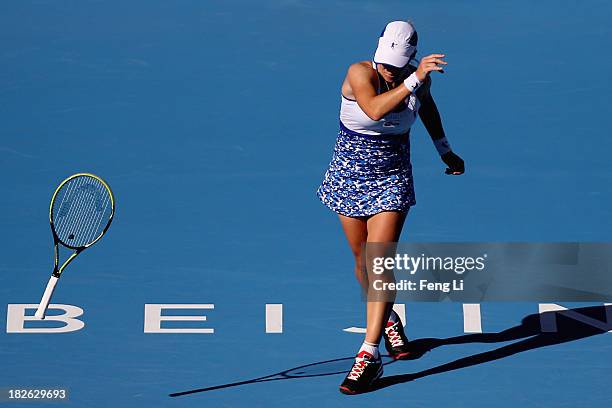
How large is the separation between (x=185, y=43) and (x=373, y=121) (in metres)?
5.03

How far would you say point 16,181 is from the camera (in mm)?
12711

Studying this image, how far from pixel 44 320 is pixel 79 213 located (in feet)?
2.76

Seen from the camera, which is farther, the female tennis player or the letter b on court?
the letter b on court

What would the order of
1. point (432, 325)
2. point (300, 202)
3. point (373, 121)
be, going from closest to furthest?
1. point (373, 121)
2. point (432, 325)
3. point (300, 202)

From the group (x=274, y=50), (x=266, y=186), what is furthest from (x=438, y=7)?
(x=266, y=186)

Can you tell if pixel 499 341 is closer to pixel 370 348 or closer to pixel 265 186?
pixel 370 348

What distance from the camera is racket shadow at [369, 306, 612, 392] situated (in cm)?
1041

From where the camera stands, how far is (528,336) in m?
10.8

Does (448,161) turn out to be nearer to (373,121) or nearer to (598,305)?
(373,121)

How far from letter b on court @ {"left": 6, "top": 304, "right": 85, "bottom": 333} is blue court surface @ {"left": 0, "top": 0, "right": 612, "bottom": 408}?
0.21 feet

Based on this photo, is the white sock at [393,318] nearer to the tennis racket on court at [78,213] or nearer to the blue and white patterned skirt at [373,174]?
the blue and white patterned skirt at [373,174]

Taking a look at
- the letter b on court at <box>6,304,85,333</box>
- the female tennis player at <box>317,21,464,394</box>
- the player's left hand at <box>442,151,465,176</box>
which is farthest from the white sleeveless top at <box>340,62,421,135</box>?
the letter b on court at <box>6,304,85,333</box>

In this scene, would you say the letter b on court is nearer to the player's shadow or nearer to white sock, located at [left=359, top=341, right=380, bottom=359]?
the player's shadow

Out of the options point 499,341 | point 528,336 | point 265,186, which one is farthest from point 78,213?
point 528,336
